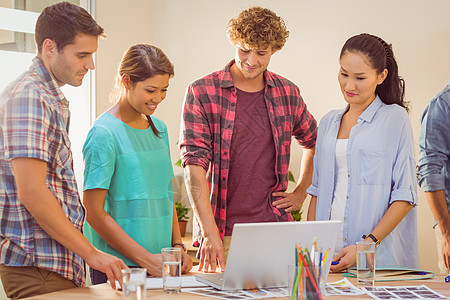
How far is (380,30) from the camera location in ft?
12.0

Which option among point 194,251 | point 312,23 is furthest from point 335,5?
point 194,251

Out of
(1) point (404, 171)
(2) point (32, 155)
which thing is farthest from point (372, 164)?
(2) point (32, 155)

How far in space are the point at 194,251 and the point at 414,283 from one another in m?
2.13

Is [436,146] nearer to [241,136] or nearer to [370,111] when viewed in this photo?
[370,111]

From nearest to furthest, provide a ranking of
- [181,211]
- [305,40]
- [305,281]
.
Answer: [305,281]
[305,40]
[181,211]

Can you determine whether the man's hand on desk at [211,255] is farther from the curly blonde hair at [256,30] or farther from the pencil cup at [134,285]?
the curly blonde hair at [256,30]

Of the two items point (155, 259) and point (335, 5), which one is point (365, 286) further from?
point (335, 5)

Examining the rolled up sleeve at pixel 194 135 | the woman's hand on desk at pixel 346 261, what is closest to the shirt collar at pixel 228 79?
the rolled up sleeve at pixel 194 135

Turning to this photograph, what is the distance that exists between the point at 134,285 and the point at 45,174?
0.45 metres

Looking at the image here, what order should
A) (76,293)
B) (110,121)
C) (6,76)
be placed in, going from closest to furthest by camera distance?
(76,293) → (110,121) → (6,76)

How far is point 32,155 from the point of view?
166cm

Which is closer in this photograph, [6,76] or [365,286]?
[365,286]

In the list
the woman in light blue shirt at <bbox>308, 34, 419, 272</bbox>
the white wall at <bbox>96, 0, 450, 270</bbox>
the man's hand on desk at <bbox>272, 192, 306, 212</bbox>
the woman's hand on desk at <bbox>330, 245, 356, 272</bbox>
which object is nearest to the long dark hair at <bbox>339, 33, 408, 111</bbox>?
the woman in light blue shirt at <bbox>308, 34, 419, 272</bbox>

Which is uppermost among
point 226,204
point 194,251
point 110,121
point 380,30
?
point 380,30
